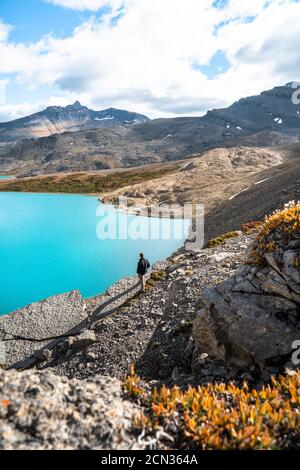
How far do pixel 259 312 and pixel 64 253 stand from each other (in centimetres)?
3367

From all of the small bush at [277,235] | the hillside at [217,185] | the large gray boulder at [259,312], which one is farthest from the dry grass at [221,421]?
the hillside at [217,185]

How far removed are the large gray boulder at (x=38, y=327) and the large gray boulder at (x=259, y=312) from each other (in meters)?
11.3

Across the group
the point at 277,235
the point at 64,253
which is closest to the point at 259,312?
the point at 277,235

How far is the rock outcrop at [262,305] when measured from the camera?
9.92 m

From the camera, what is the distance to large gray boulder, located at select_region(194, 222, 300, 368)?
990 cm

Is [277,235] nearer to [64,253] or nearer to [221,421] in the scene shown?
[221,421]

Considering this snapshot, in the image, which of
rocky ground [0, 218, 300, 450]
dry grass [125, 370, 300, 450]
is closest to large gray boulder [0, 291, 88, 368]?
rocky ground [0, 218, 300, 450]

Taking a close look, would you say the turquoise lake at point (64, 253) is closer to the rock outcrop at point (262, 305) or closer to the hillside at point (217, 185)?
the hillside at point (217, 185)

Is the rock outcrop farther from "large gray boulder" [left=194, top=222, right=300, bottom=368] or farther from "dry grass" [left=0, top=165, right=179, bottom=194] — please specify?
"dry grass" [left=0, top=165, right=179, bottom=194]

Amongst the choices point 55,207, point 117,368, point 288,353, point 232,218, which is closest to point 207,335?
point 288,353

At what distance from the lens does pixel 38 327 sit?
21.1m
